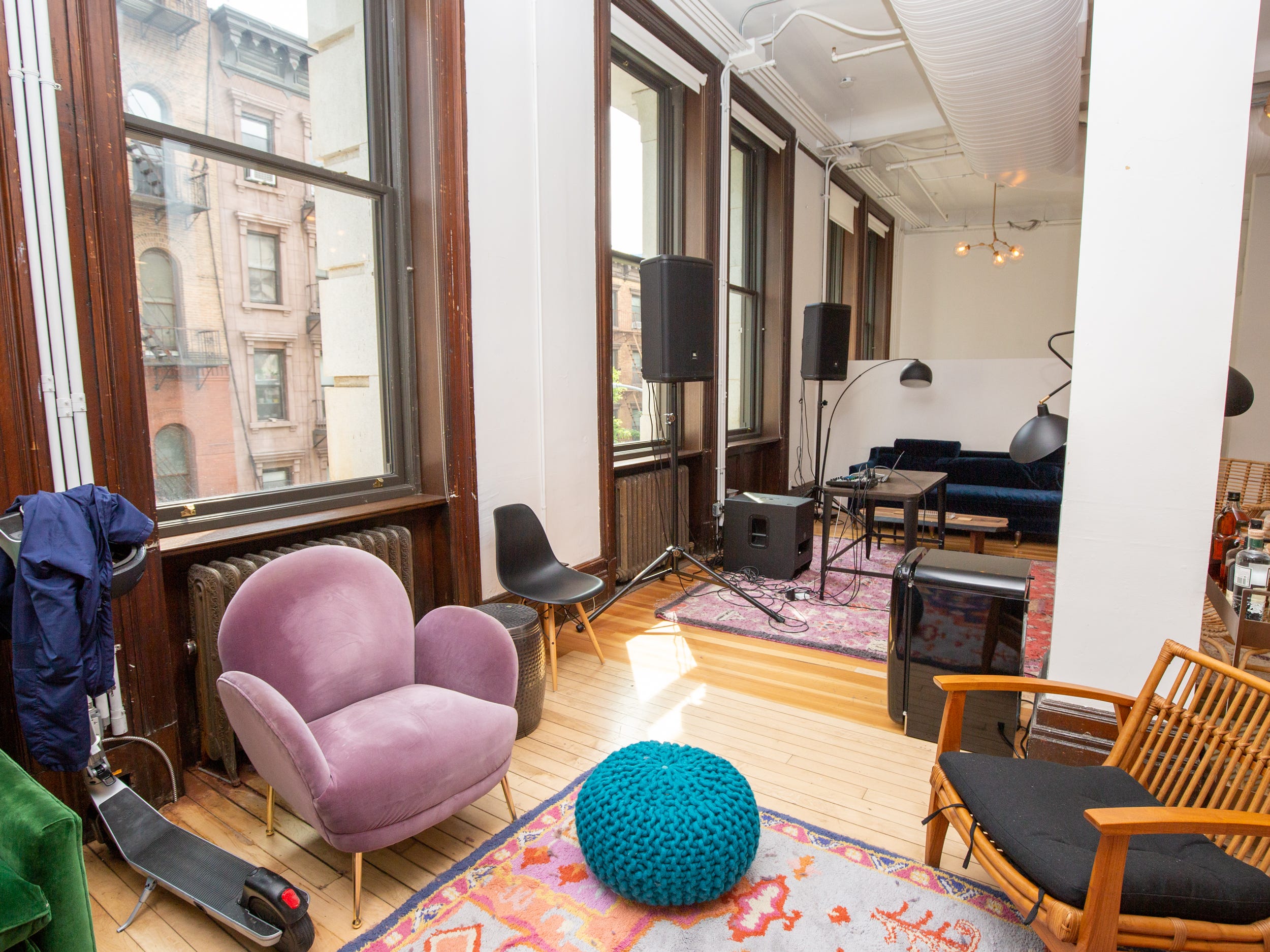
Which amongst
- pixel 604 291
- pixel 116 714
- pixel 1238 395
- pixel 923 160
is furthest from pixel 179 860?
pixel 923 160

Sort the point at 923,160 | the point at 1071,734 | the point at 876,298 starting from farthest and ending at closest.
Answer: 1. the point at 876,298
2. the point at 923,160
3. the point at 1071,734

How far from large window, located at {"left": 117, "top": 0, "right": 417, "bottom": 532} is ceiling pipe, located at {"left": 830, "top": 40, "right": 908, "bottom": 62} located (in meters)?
3.54

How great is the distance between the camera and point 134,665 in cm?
222

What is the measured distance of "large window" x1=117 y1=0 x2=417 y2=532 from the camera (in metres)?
→ 2.44

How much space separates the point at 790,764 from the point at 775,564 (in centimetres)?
238

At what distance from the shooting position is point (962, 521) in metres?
5.88

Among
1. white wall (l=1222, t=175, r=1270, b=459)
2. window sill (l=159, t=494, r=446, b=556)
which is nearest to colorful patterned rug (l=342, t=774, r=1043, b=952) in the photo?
window sill (l=159, t=494, r=446, b=556)

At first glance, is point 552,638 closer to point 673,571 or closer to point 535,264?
point 673,571

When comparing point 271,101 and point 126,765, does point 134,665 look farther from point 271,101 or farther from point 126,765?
point 271,101

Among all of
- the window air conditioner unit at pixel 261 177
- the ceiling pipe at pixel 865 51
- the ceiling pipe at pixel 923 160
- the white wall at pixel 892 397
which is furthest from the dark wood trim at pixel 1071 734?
the ceiling pipe at pixel 923 160

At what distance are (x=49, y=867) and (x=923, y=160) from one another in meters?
8.29

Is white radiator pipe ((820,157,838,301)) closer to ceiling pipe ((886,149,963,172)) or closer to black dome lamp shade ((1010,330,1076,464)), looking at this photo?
ceiling pipe ((886,149,963,172))

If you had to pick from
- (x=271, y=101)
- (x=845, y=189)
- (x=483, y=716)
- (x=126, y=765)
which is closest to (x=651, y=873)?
(x=483, y=716)

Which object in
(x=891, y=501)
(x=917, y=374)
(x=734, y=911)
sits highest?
(x=917, y=374)
